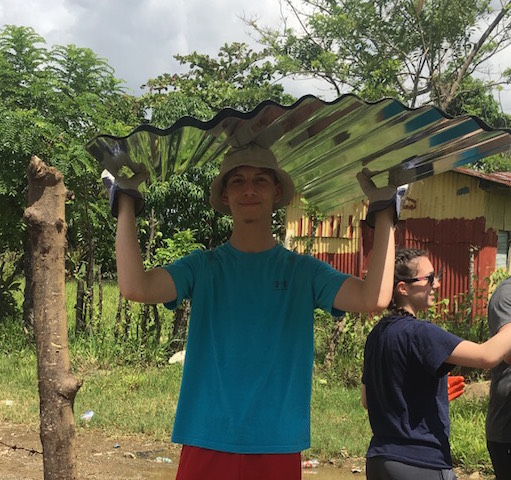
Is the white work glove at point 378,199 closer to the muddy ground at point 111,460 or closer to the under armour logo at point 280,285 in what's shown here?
the under armour logo at point 280,285

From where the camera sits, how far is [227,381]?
1.94 meters

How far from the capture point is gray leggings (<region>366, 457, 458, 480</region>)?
7.56ft

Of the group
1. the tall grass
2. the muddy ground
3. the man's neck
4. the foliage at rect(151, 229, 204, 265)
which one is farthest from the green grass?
the man's neck

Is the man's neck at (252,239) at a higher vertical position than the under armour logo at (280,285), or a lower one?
higher

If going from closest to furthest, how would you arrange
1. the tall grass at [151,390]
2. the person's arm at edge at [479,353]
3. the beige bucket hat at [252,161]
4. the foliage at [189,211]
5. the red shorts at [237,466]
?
the red shorts at [237,466], the beige bucket hat at [252,161], the person's arm at edge at [479,353], the tall grass at [151,390], the foliage at [189,211]

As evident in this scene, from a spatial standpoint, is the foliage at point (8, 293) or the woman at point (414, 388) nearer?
the woman at point (414, 388)

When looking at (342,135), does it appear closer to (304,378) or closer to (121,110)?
(304,378)

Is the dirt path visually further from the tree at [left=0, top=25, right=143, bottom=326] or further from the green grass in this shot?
the tree at [left=0, top=25, right=143, bottom=326]

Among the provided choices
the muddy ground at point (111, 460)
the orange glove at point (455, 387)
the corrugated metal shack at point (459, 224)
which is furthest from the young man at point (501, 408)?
the corrugated metal shack at point (459, 224)

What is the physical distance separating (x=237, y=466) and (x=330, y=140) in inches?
38.4

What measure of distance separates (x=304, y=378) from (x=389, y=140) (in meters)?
0.74

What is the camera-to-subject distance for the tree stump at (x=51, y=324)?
2.37m

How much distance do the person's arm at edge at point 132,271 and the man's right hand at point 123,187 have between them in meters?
0.01

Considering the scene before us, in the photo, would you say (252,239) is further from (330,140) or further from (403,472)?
(403,472)
